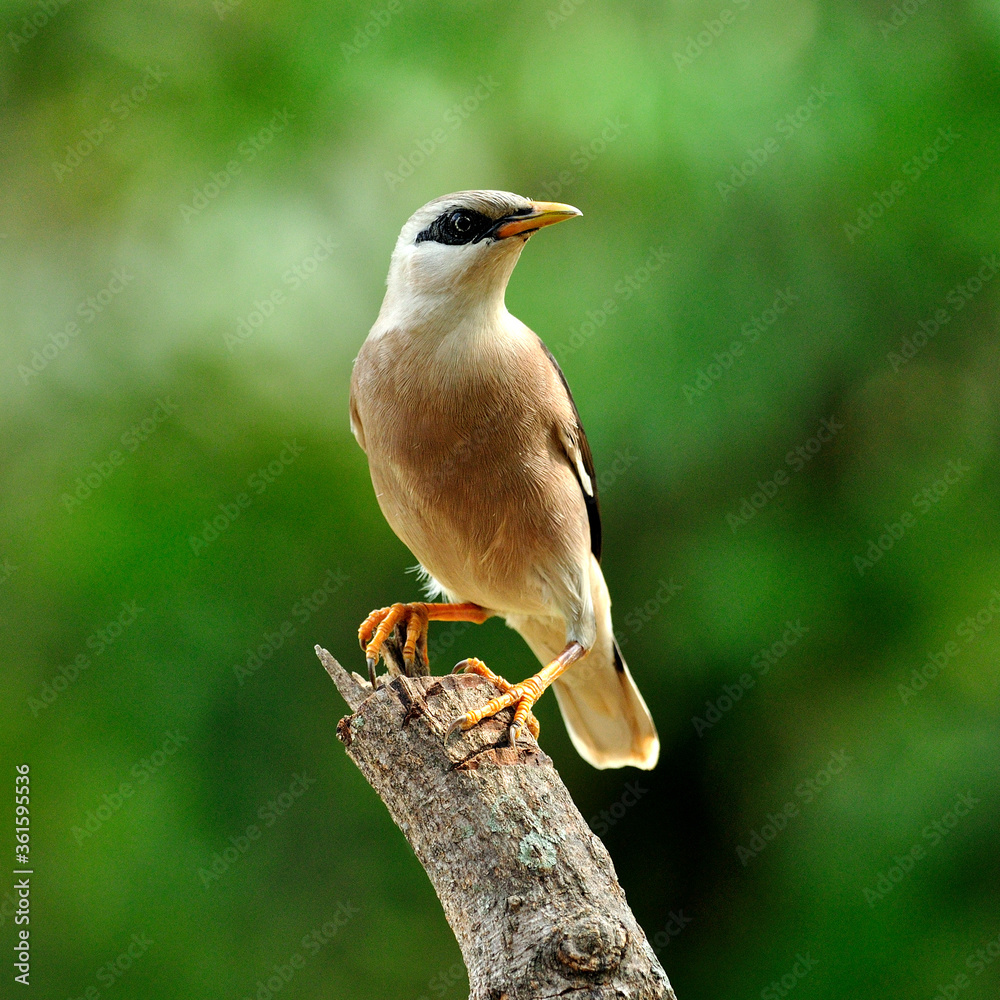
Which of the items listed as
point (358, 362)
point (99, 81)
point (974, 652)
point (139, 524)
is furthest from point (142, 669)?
point (974, 652)

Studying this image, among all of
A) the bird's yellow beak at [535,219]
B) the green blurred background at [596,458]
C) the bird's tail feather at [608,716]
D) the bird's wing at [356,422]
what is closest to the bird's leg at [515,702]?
the bird's tail feather at [608,716]

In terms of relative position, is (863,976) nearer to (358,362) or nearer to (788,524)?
(788,524)

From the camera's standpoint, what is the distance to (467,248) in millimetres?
3596

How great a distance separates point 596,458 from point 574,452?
1465 millimetres

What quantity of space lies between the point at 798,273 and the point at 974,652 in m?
2.47

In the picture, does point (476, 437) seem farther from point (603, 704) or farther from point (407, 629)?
point (603, 704)

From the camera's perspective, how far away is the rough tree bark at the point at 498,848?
2639 mm

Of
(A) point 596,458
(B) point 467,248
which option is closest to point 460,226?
(B) point 467,248

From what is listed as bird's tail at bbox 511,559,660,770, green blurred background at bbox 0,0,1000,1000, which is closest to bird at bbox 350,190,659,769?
bird's tail at bbox 511,559,660,770

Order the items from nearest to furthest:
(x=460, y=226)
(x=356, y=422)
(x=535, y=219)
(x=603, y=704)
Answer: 1. (x=535, y=219)
2. (x=460, y=226)
3. (x=356, y=422)
4. (x=603, y=704)

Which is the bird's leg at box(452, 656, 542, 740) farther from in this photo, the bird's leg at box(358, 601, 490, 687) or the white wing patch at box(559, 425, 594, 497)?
the white wing patch at box(559, 425, 594, 497)

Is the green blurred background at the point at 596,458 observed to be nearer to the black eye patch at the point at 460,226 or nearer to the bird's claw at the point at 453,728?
the black eye patch at the point at 460,226

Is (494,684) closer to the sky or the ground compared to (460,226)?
closer to the ground

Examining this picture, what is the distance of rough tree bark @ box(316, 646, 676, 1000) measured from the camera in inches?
104
